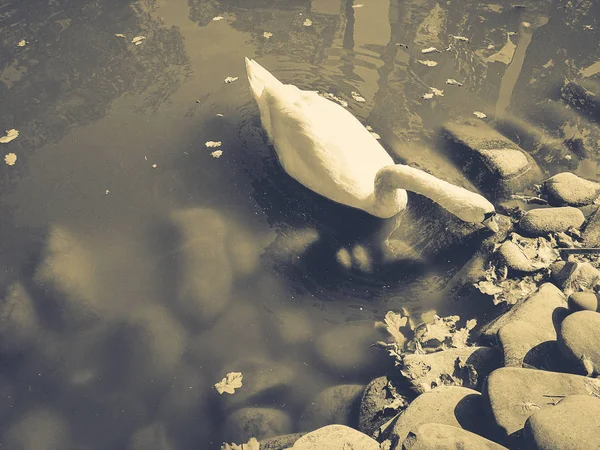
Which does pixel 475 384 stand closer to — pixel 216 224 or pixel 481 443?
pixel 481 443

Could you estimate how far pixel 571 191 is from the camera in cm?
646

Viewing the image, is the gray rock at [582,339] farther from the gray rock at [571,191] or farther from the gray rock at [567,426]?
the gray rock at [571,191]

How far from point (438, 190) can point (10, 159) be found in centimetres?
653

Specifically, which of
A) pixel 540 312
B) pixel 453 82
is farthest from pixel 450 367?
pixel 453 82

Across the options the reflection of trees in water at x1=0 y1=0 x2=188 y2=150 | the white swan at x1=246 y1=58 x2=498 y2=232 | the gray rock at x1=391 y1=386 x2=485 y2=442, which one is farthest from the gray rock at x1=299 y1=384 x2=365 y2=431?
the reflection of trees in water at x1=0 y1=0 x2=188 y2=150

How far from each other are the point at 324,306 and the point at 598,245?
11.1 ft

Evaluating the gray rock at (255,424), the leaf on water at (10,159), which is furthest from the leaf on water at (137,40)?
the gray rock at (255,424)

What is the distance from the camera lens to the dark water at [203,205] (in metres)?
5.27

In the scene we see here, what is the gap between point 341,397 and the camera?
5.07 metres

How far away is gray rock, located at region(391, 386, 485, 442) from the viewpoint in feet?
13.9

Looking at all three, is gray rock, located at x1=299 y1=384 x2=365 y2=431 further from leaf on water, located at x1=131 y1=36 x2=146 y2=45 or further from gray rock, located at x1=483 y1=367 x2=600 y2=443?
leaf on water, located at x1=131 y1=36 x2=146 y2=45

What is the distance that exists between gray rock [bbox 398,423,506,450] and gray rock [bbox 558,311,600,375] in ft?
4.08

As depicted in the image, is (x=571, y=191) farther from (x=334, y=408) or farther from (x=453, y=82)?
(x=334, y=408)

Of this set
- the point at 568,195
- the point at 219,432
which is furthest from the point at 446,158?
the point at 219,432
